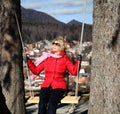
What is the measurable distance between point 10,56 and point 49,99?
114cm

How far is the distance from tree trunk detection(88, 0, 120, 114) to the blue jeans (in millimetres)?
1956

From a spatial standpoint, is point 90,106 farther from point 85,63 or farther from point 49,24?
point 49,24

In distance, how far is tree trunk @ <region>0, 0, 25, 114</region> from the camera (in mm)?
8219

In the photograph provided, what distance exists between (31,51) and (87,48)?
1592mm

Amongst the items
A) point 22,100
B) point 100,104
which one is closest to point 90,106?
point 100,104

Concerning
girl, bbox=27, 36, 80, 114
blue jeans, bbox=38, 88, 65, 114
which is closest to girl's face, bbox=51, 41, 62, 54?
girl, bbox=27, 36, 80, 114

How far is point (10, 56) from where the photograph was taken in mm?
8258

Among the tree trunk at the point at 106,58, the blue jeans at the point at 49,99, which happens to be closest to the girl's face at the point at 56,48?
the blue jeans at the point at 49,99

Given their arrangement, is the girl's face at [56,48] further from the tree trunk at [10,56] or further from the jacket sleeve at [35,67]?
the tree trunk at [10,56]

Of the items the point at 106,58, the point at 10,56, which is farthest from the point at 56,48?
the point at 106,58

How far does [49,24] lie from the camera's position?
17125mm

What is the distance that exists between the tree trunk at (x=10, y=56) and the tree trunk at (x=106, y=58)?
1.64 meters

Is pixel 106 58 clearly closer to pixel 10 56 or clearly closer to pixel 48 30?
pixel 10 56

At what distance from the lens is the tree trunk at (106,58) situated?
21.7ft
